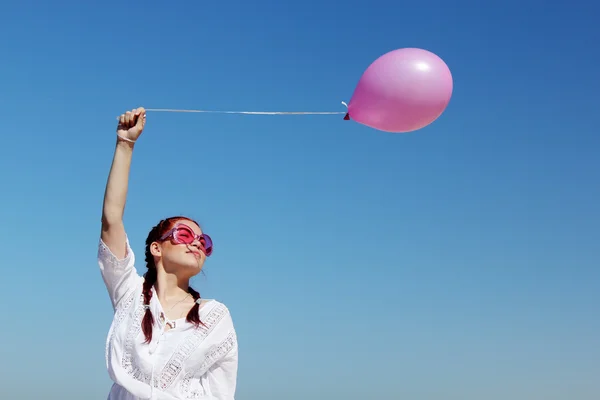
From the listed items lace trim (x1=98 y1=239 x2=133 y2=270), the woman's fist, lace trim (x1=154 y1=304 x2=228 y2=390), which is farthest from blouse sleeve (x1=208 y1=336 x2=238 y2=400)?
the woman's fist

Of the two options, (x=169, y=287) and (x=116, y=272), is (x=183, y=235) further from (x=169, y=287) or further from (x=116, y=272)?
(x=116, y=272)

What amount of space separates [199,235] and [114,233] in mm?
743

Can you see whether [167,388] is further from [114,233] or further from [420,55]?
[420,55]

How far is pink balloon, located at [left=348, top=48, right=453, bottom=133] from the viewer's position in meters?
7.26

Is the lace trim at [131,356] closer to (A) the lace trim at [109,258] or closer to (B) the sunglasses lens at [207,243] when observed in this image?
(A) the lace trim at [109,258]

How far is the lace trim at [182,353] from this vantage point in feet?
17.5

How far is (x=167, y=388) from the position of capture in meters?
5.32

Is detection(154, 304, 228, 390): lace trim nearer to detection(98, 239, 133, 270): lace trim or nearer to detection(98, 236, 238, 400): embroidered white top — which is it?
detection(98, 236, 238, 400): embroidered white top

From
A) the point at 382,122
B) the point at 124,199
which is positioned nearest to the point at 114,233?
the point at 124,199

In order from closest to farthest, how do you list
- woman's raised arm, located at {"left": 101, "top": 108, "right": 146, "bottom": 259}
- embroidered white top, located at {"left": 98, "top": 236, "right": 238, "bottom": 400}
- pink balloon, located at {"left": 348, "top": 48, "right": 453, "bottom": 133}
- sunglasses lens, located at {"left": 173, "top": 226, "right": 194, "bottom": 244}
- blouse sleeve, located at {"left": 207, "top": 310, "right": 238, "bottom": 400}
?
1. embroidered white top, located at {"left": 98, "top": 236, "right": 238, "bottom": 400}
2. woman's raised arm, located at {"left": 101, "top": 108, "right": 146, "bottom": 259}
3. blouse sleeve, located at {"left": 207, "top": 310, "right": 238, "bottom": 400}
4. sunglasses lens, located at {"left": 173, "top": 226, "right": 194, "bottom": 244}
5. pink balloon, located at {"left": 348, "top": 48, "right": 453, "bottom": 133}

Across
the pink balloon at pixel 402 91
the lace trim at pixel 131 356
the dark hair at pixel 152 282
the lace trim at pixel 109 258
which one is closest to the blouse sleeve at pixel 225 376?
the dark hair at pixel 152 282

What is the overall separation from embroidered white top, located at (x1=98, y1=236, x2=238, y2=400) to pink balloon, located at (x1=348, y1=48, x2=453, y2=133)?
275cm

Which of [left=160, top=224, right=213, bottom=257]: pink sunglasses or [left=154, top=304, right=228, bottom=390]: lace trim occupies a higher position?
[left=160, top=224, right=213, bottom=257]: pink sunglasses

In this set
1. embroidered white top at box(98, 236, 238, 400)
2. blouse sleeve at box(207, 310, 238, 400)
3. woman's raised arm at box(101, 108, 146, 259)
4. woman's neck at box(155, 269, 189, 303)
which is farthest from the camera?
woman's neck at box(155, 269, 189, 303)
